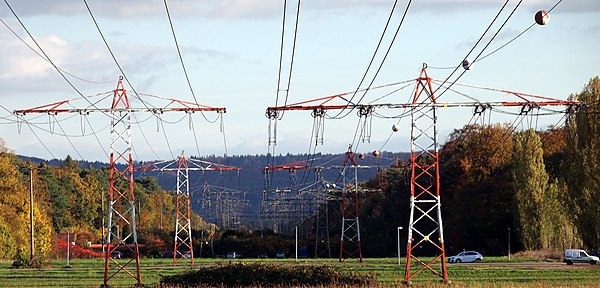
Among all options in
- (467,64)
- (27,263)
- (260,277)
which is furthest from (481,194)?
(467,64)

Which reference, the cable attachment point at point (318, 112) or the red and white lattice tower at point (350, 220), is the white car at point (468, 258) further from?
the cable attachment point at point (318, 112)

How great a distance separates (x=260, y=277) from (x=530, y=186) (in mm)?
55892

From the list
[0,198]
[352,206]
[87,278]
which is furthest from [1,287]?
[352,206]

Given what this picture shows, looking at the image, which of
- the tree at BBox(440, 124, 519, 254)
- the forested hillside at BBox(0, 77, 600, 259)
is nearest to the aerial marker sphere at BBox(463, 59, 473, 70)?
the forested hillside at BBox(0, 77, 600, 259)

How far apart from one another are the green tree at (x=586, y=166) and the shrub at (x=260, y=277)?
34.3 meters

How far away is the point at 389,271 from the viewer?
74.9 m

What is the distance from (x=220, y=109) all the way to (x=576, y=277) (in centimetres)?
2288

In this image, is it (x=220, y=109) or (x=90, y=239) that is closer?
(x=220, y=109)

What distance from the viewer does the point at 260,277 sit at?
189 feet

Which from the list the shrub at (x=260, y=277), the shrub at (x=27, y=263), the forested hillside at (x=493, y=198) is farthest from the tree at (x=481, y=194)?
the shrub at (x=260, y=277)

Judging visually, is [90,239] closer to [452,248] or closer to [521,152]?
[452,248]

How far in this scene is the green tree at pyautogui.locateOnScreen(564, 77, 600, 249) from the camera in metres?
85.0

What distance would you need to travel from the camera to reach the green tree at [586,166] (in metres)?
85.0

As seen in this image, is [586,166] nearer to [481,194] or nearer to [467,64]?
[481,194]
